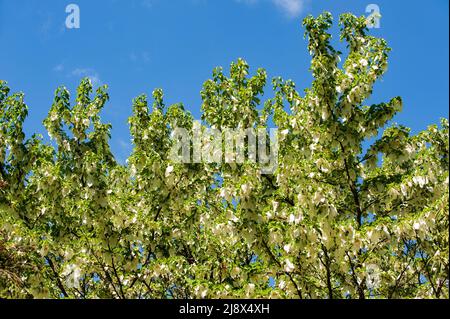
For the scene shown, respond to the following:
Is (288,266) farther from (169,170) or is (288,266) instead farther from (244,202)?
(169,170)

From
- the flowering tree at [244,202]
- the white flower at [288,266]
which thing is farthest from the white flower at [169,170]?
the white flower at [288,266]

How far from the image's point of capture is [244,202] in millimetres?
14172

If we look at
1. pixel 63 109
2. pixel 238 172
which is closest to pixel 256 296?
pixel 238 172

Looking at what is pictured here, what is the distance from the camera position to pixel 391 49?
1568 cm

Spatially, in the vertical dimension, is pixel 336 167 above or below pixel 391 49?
below

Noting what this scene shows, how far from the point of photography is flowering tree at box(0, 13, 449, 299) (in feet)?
44.5

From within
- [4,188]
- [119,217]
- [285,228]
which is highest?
[4,188]

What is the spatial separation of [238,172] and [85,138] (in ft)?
17.3

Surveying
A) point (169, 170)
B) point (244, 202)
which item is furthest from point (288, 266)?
point (169, 170)

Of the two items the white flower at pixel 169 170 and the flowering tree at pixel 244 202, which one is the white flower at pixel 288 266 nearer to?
the flowering tree at pixel 244 202

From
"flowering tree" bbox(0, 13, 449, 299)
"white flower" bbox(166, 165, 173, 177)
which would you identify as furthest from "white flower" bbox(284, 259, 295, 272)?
"white flower" bbox(166, 165, 173, 177)

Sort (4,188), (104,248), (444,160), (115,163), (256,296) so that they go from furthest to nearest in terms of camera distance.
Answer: (115,163) < (4,188) < (104,248) < (444,160) < (256,296)

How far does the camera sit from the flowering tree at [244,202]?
44.5 feet

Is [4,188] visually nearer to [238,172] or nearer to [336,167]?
[238,172]
